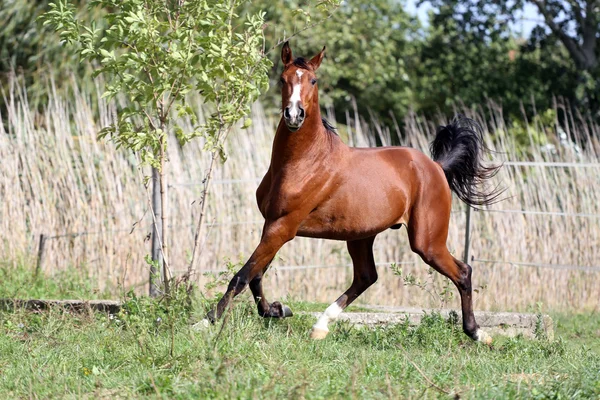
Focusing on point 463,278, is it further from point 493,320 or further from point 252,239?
point 252,239

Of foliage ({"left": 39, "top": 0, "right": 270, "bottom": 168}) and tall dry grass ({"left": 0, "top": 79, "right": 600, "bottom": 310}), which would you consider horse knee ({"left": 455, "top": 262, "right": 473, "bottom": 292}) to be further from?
tall dry grass ({"left": 0, "top": 79, "right": 600, "bottom": 310})

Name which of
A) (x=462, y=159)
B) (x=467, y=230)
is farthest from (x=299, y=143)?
(x=467, y=230)

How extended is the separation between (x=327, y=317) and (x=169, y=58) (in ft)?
7.13

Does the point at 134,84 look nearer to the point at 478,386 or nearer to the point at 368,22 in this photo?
the point at 478,386

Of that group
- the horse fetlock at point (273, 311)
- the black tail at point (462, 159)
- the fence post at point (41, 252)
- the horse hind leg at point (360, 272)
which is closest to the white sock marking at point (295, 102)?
the horse fetlock at point (273, 311)

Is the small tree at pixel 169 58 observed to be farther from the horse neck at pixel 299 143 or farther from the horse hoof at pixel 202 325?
the horse hoof at pixel 202 325

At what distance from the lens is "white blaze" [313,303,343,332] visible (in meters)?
6.15

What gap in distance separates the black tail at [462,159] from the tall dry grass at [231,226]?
235 cm

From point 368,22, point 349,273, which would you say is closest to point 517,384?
point 349,273

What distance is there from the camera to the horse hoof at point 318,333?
6023 mm

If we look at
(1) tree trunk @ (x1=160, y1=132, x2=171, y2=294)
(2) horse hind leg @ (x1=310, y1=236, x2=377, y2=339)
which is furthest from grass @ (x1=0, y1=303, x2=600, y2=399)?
(1) tree trunk @ (x1=160, y1=132, x2=171, y2=294)

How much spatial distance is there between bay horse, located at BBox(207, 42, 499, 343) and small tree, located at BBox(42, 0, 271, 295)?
648mm

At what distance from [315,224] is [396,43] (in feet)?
47.9

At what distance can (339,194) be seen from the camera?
19.9 ft
